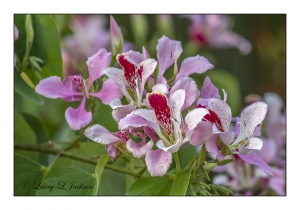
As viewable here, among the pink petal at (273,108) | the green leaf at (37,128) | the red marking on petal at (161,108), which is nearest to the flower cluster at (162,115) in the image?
the red marking on petal at (161,108)

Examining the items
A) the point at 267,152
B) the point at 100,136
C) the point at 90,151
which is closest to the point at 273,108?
the point at 267,152

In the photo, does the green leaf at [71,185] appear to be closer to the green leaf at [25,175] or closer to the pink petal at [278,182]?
the green leaf at [25,175]

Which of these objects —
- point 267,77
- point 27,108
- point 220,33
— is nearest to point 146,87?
point 27,108

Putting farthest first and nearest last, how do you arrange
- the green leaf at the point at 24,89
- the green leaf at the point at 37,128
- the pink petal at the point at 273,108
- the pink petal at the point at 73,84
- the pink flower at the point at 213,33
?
the pink flower at the point at 213,33 < the pink petal at the point at 273,108 < the green leaf at the point at 37,128 < the green leaf at the point at 24,89 < the pink petal at the point at 73,84

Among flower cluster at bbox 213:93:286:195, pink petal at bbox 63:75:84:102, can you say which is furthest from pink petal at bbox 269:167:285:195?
pink petal at bbox 63:75:84:102

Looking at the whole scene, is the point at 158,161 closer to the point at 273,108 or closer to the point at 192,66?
the point at 192,66
